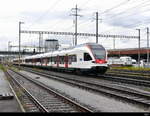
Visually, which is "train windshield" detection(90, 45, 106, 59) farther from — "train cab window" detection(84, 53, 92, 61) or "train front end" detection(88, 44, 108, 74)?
"train cab window" detection(84, 53, 92, 61)

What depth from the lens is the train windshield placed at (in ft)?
85.6

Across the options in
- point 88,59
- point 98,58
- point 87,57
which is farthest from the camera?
point 87,57

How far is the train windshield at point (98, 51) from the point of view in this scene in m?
26.1

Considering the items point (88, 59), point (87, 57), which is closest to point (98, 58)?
point (88, 59)

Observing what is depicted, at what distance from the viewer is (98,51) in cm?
2648

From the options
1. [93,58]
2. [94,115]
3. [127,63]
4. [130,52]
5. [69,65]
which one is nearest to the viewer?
[94,115]

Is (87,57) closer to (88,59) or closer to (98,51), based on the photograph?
(88,59)

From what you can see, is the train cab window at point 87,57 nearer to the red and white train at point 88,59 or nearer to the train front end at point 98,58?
the red and white train at point 88,59

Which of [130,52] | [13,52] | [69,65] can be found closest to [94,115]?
[69,65]

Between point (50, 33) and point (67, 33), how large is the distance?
3.65 m

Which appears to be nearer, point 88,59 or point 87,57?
point 88,59

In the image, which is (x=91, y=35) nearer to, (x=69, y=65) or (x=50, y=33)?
(x=50, y=33)

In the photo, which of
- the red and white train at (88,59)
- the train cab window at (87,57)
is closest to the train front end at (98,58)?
the red and white train at (88,59)

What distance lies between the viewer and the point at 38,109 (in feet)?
33.4
